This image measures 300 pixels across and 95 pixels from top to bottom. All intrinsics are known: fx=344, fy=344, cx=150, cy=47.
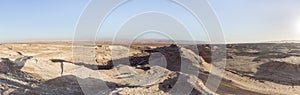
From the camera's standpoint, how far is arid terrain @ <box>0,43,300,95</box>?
932cm

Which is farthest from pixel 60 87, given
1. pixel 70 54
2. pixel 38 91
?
pixel 70 54

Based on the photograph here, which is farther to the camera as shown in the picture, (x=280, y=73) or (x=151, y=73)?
(x=280, y=73)

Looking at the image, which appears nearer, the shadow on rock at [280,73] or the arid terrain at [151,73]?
the arid terrain at [151,73]

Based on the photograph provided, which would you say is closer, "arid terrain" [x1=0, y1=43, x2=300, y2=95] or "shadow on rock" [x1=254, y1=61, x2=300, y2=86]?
"arid terrain" [x1=0, y1=43, x2=300, y2=95]

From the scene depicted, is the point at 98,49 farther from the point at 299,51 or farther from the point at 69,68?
the point at 299,51

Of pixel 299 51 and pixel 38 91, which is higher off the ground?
pixel 299 51

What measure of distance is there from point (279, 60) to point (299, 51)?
212 centimetres

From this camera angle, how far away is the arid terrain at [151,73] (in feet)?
30.6

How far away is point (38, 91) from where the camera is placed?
31.2 feet

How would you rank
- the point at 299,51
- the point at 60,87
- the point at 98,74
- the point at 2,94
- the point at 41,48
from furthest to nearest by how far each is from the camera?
the point at 41,48, the point at 299,51, the point at 98,74, the point at 60,87, the point at 2,94

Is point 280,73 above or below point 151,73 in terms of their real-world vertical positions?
below

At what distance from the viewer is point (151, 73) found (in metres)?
10.7

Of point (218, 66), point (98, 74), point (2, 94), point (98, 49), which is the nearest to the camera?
point (2, 94)

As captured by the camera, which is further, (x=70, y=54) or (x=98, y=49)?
(x=98, y=49)
